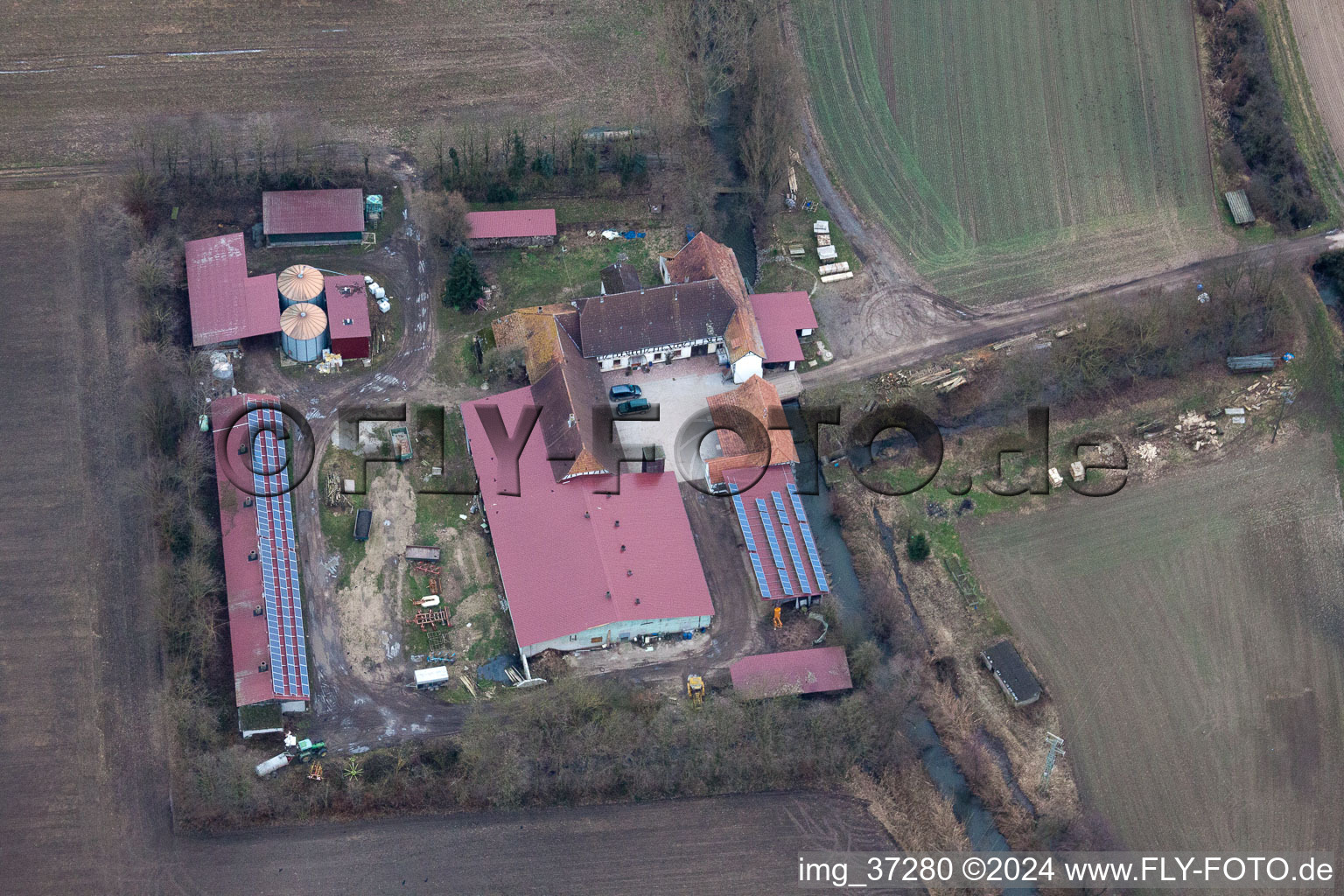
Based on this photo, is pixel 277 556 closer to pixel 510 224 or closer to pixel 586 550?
pixel 586 550

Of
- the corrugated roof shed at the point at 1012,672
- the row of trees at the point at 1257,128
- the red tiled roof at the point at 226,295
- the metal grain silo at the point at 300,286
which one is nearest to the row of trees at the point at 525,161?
the metal grain silo at the point at 300,286

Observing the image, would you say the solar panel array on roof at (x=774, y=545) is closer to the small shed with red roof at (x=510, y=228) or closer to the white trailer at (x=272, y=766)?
the small shed with red roof at (x=510, y=228)

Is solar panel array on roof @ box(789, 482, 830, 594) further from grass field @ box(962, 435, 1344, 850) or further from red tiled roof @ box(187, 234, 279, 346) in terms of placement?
red tiled roof @ box(187, 234, 279, 346)

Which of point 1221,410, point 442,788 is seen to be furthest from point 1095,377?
point 442,788

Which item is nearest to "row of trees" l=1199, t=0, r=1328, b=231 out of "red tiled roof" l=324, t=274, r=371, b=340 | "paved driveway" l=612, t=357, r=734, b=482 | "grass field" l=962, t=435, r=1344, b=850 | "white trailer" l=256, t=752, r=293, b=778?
"grass field" l=962, t=435, r=1344, b=850

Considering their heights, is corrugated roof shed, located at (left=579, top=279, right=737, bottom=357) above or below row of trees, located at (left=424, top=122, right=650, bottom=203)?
below

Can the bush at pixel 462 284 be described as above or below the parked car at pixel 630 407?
above
